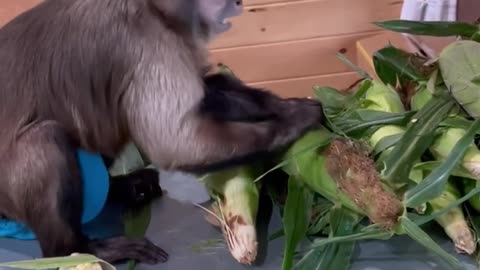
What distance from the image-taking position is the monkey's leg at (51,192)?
81 centimetres

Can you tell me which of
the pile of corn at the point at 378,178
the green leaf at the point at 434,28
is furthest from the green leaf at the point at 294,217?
the green leaf at the point at 434,28

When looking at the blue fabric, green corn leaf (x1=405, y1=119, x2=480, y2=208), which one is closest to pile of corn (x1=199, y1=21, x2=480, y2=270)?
green corn leaf (x1=405, y1=119, x2=480, y2=208)

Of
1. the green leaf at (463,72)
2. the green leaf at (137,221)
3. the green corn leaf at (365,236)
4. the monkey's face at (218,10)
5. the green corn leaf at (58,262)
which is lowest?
the green leaf at (137,221)

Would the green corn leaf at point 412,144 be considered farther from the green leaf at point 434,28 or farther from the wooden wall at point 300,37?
the wooden wall at point 300,37

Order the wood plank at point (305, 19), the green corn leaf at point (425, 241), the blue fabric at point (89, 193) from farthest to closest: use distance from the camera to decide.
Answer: the wood plank at point (305, 19) < the blue fabric at point (89, 193) < the green corn leaf at point (425, 241)

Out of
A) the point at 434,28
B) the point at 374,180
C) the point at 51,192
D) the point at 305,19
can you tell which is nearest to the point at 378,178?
the point at 374,180

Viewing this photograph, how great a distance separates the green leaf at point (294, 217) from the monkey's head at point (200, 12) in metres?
0.18

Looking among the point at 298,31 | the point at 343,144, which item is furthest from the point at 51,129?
the point at 298,31

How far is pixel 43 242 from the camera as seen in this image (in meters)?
0.82

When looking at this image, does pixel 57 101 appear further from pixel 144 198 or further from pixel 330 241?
pixel 330 241

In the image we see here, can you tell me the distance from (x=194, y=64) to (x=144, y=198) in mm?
175

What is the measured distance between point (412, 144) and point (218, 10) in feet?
0.76

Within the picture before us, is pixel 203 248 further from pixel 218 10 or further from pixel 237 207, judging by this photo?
pixel 218 10

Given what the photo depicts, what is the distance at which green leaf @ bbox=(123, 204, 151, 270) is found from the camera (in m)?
0.89
